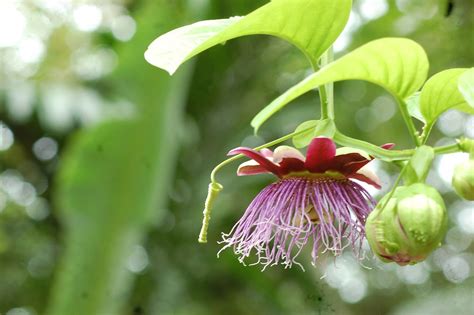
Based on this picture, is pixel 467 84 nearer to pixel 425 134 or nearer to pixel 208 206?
pixel 425 134

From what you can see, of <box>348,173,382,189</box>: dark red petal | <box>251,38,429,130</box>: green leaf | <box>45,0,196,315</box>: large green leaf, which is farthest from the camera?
<box>45,0,196,315</box>: large green leaf

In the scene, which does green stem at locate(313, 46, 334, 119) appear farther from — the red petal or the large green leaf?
the large green leaf

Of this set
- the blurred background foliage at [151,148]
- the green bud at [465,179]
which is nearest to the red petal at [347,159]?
the green bud at [465,179]

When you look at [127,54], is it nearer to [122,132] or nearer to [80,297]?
[122,132]

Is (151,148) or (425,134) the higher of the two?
(425,134)

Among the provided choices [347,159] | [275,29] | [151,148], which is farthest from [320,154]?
[151,148]

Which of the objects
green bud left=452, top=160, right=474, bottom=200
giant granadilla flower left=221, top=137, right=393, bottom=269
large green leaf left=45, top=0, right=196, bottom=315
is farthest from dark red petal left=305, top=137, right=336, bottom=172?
large green leaf left=45, top=0, right=196, bottom=315

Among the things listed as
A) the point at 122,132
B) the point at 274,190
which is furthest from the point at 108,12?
the point at 274,190
